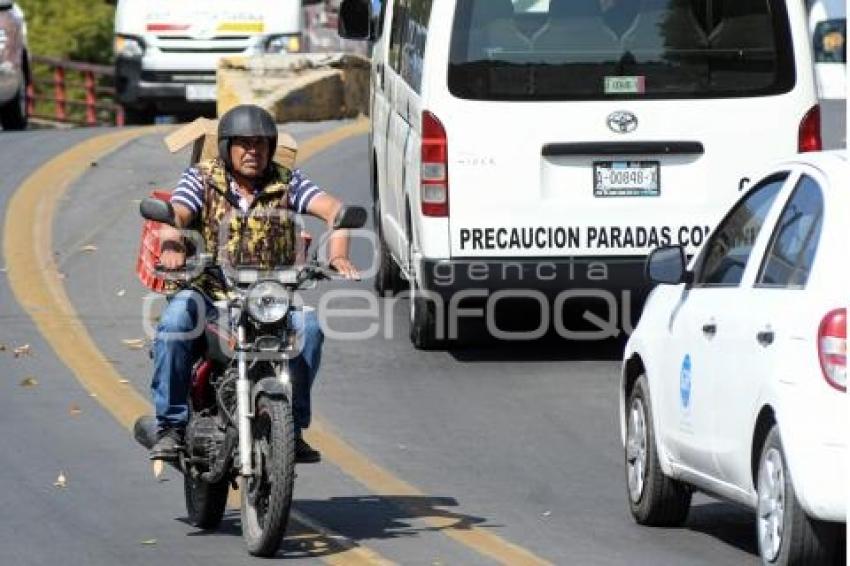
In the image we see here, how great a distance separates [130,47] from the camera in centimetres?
3002

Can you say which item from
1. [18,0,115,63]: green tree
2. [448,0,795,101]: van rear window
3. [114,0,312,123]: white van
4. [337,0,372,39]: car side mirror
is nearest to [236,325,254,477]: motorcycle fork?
[448,0,795,101]: van rear window

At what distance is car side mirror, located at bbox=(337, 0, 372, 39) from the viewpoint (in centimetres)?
1759

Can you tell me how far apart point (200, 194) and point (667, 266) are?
186 cm

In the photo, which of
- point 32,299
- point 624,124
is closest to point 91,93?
point 32,299

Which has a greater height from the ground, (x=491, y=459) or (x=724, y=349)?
(x=724, y=349)

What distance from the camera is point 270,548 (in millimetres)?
9586

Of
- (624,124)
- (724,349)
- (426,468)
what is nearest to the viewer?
(724,349)

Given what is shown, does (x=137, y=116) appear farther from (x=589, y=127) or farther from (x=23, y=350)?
(x=589, y=127)

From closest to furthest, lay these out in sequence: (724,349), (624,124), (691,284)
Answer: (724,349), (691,284), (624,124)

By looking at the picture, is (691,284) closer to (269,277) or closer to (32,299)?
(269,277)

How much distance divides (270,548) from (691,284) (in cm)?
201

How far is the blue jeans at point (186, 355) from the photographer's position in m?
9.91

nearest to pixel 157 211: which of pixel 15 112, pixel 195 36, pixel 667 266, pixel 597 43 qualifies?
pixel 667 266

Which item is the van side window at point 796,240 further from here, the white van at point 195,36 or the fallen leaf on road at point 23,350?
the white van at point 195,36
